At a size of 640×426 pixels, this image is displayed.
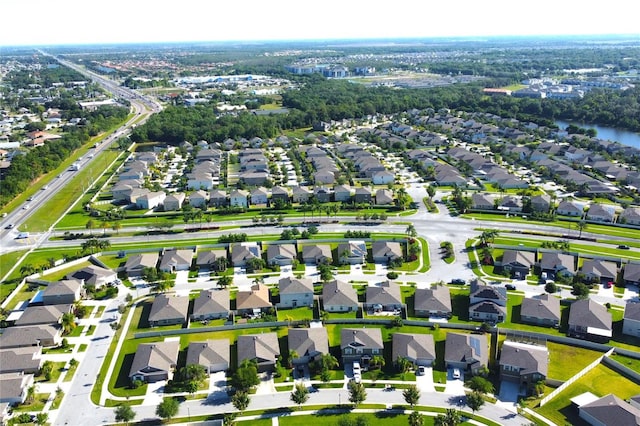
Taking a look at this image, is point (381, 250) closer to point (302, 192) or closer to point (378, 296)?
point (378, 296)

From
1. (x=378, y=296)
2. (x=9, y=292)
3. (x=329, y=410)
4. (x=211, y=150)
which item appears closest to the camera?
(x=329, y=410)

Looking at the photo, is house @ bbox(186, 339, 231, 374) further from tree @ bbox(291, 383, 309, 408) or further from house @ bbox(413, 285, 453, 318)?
house @ bbox(413, 285, 453, 318)

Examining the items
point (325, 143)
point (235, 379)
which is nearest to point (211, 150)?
point (325, 143)

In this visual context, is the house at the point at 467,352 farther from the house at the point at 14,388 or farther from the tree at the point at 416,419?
the house at the point at 14,388

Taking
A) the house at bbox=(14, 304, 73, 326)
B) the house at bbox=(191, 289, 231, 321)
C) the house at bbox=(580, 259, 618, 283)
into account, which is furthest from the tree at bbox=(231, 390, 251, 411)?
the house at bbox=(580, 259, 618, 283)

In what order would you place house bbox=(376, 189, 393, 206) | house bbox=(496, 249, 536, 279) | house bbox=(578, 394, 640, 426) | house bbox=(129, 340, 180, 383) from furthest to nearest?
1. house bbox=(376, 189, 393, 206)
2. house bbox=(496, 249, 536, 279)
3. house bbox=(129, 340, 180, 383)
4. house bbox=(578, 394, 640, 426)

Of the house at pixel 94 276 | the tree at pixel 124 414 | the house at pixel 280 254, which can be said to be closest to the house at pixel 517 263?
the house at pixel 280 254
